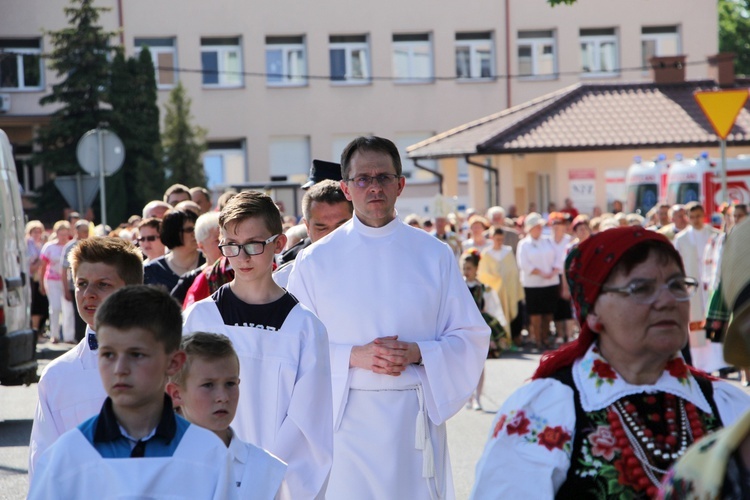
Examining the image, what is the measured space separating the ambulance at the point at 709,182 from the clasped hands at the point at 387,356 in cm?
1848

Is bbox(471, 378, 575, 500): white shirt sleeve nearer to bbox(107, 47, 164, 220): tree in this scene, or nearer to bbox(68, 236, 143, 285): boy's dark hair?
bbox(68, 236, 143, 285): boy's dark hair

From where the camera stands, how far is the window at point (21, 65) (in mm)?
44312

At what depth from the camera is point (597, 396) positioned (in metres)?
3.47

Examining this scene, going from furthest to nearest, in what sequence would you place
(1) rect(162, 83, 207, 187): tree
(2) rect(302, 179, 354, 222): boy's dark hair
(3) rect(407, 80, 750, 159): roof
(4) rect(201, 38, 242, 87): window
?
(4) rect(201, 38, 242, 87): window
(1) rect(162, 83, 207, 187): tree
(3) rect(407, 80, 750, 159): roof
(2) rect(302, 179, 354, 222): boy's dark hair

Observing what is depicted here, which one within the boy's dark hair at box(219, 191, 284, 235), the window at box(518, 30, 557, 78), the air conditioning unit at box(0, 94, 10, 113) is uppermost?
the window at box(518, 30, 557, 78)

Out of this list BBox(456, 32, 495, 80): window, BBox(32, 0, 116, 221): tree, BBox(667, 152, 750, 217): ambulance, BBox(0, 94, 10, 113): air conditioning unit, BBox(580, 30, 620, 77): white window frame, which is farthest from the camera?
BBox(580, 30, 620, 77): white window frame

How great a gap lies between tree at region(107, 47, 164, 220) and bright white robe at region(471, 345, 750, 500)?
36.7 metres

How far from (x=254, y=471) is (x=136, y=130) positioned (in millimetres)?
37353

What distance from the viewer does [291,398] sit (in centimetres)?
537

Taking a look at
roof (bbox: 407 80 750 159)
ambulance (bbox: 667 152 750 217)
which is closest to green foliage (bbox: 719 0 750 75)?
roof (bbox: 407 80 750 159)

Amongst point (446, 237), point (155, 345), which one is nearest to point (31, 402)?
point (446, 237)

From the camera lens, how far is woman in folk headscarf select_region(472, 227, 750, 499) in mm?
3383

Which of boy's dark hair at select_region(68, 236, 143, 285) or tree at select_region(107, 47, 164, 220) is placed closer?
boy's dark hair at select_region(68, 236, 143, 285)

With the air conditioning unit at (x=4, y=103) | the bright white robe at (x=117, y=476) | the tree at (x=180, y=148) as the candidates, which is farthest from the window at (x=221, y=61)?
the bright white robe at (x=117, y=476)
